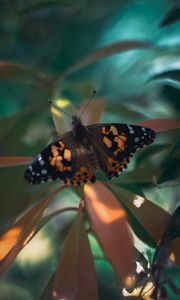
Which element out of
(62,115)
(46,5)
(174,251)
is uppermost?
(46,5)

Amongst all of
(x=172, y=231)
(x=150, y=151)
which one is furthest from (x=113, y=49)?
(x=172, y=231)

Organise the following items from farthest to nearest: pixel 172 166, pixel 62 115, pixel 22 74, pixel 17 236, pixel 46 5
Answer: pixel 46 5 < pixel 22 74 < pixel 62 115 < pixel 172 166 < pixel 17 236

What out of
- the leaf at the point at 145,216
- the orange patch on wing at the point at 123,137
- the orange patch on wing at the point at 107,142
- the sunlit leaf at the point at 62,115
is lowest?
the leaf at the point at 145,216

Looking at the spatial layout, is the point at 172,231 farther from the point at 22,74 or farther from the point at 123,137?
the point at 22,74

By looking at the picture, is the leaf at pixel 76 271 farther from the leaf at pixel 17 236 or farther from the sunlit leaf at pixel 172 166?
the sunlit leaf at pixel 172 166

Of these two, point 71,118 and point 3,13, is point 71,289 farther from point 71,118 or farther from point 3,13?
point 3,13

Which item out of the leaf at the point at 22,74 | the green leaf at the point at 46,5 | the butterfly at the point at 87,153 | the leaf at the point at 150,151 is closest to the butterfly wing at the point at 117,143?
the butterfly at the point at 87,153

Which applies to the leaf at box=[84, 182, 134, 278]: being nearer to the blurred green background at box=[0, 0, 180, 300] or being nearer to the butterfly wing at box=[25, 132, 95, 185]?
the butterfly wing at box=[25, 132, 95, 185]
